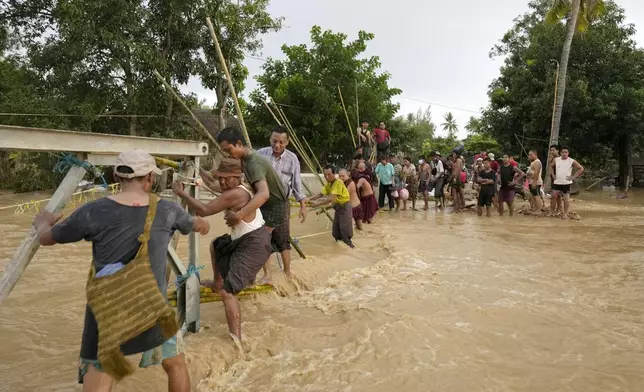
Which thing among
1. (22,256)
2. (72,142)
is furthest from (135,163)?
(22,256)

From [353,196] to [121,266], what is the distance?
21.8ft

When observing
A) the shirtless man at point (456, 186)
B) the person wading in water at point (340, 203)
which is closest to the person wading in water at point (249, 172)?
the person wading in water at point (340, 203)

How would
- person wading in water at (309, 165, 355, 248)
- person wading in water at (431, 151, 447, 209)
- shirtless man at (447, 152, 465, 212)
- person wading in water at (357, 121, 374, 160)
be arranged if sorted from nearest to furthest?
person wading in water at (309, 165, 355, 248) → shirtless man at (447, 152, 465, 212) → person wading in water at (357, 121, 374, 160) → person wading in water at (431, 151, 447, 209)

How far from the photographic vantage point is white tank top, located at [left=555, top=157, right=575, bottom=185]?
32.9 feet

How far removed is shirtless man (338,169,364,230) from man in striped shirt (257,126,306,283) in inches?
115

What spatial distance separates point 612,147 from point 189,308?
24706mm

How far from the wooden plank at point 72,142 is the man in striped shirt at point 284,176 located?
5.53 feet

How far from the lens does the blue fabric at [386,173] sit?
12.1 m

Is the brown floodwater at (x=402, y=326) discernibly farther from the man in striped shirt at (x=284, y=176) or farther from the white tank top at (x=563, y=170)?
the white tank top at (x=563, y=170)

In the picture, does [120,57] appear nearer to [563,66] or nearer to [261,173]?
[261,173]

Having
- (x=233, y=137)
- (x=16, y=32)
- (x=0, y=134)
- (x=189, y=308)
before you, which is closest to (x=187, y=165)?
(x=233, y=137)

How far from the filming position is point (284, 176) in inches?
200

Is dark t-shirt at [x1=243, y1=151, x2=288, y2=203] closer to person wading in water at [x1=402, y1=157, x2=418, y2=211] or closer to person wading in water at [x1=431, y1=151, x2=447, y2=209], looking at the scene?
person wading in water at [x1=402, y1=157, x2=418, y2=211]

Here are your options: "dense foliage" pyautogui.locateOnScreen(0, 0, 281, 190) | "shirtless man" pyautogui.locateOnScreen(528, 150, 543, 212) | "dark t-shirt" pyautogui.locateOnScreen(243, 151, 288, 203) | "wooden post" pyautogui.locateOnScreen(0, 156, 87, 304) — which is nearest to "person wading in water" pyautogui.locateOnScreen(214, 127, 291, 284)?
"dark t-shirt" pyautogui.locateOnScreen(243, 151, 288, 203)
